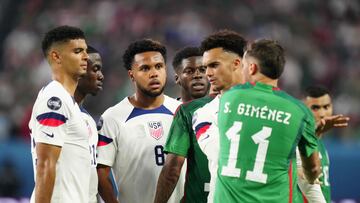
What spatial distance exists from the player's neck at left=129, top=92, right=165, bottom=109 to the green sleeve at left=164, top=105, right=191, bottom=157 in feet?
2.45

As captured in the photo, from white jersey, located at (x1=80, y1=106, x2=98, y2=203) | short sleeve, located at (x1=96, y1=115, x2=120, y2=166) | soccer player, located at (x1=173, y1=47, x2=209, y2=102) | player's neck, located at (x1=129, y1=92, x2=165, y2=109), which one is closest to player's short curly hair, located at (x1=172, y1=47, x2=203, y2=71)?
soccer player, located at (x1=173, y1=47, x2=209, y2=102)

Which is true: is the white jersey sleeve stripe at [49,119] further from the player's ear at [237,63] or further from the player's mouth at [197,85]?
the player's mouth at [197,85]

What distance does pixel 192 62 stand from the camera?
7.71 m

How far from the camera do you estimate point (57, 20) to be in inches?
658

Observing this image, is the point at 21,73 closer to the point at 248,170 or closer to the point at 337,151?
the point at 337,151

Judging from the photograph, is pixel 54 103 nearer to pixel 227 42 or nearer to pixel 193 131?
pixel 193 131

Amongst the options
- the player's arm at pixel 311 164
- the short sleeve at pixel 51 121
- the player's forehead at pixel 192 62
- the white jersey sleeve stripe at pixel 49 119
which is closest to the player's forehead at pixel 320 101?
the player's forehead at pixel 192 62

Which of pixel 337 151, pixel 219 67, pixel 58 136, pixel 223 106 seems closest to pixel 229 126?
pixel 223 106

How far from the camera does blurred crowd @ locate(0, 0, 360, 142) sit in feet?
48.8

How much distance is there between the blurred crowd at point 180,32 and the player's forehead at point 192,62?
6439 mm

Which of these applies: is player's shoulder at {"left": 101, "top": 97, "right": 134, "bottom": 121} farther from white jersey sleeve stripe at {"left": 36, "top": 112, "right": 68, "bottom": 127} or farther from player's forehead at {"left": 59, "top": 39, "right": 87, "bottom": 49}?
white jersey sleeve stripe at {"left": 36, "top": 112, "right": 68, "bottom": 127}

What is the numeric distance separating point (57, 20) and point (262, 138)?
11483 mm

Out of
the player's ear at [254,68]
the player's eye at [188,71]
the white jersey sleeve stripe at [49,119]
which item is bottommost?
the white jersey sleeve stripe at [49,119]

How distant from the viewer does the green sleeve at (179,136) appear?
21.8 ft
